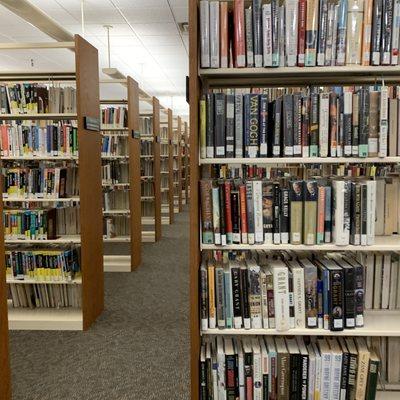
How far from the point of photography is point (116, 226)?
5.25 metres

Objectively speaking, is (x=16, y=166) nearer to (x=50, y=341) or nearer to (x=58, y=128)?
(x=58, y=128)

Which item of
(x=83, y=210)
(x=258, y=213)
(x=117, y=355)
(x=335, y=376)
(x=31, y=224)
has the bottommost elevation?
(x=117, y=355)

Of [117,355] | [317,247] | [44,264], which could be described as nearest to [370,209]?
[317,247]

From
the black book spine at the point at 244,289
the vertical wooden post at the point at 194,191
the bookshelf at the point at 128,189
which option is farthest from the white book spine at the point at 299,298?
the bookshelf at the point at 128,189

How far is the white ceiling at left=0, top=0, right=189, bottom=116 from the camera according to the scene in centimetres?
510

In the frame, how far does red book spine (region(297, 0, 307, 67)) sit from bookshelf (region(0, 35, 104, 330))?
71.5 inches

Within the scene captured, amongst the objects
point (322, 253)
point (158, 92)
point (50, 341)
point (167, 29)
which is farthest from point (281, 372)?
point (158, 92)

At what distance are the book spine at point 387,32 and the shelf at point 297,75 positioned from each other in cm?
4

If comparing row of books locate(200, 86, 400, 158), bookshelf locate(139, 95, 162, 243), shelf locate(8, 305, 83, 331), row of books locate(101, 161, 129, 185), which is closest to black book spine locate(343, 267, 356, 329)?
row of books locate(200, 86, 400, 158)

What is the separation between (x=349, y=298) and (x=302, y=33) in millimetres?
1156

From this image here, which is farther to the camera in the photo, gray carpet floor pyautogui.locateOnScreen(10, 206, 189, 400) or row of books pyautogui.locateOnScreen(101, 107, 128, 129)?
row of books pyautogui.locateOnScreen(101, 107, 128, 129)

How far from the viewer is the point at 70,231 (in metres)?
3.46

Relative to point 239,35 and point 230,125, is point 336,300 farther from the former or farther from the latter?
point 239,35

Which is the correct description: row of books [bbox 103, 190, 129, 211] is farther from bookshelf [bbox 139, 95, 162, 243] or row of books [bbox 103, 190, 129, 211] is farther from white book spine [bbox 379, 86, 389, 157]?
white book spine [bbox 379, 86, 389, 157]
